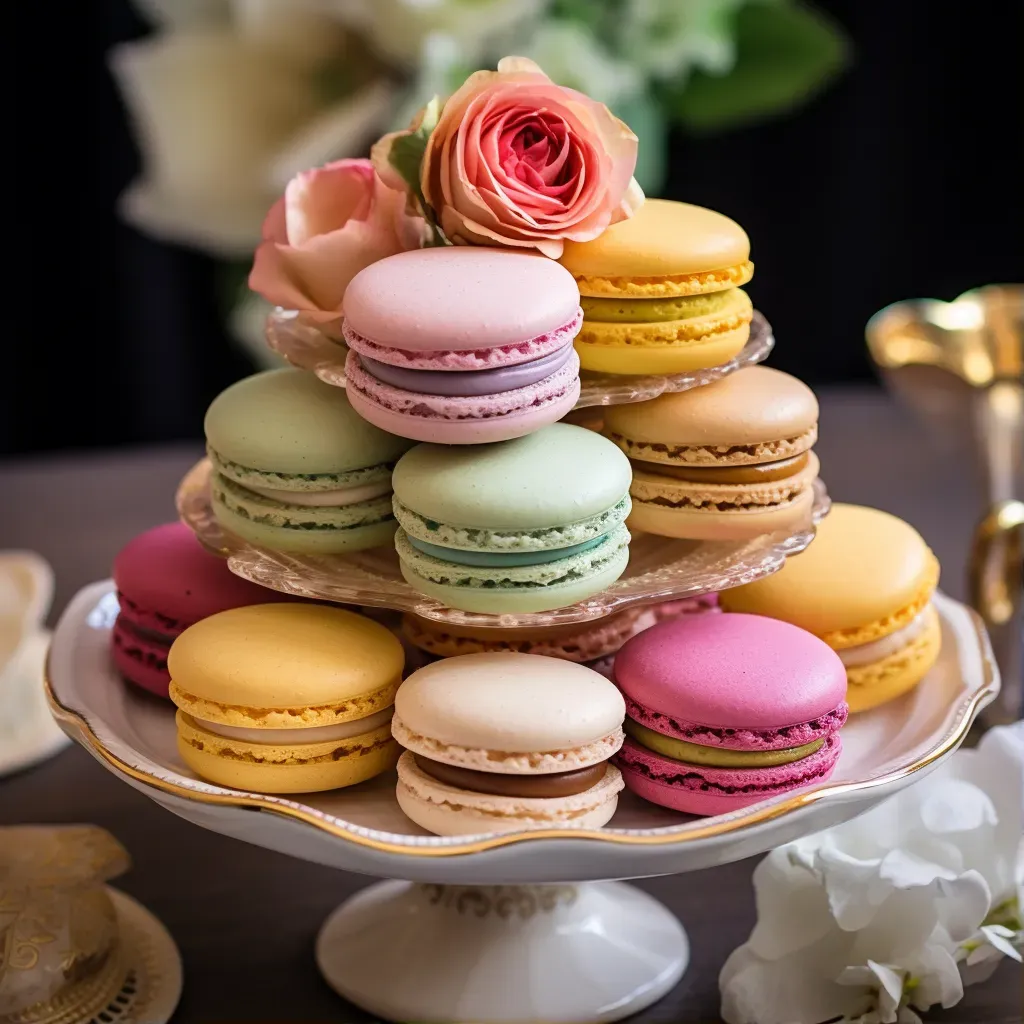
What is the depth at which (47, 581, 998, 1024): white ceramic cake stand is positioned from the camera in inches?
30.5

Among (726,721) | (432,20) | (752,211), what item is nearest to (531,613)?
(726,721)

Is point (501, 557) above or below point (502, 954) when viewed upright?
above

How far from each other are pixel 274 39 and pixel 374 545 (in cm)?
60

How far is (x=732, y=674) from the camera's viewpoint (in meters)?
0.85

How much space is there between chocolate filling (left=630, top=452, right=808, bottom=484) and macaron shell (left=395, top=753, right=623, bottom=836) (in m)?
0.21

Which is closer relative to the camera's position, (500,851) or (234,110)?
(500,851)

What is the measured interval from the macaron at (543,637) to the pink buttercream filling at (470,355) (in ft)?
0.54

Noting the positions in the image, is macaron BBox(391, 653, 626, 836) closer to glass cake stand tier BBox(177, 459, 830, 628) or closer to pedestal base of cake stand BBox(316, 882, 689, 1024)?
glass cake stand tier BBox(177, 459, 830, 628)

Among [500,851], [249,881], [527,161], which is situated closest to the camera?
[500,851]

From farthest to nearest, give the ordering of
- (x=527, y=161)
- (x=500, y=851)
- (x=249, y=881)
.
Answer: (x=249, y=881) < (x=527, y=161) < (x=500, y=851)

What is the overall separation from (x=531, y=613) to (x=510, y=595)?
23 mm

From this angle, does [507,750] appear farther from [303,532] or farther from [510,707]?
[303,532]

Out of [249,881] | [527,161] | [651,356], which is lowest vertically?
[249,881]

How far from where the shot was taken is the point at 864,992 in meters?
0.90
